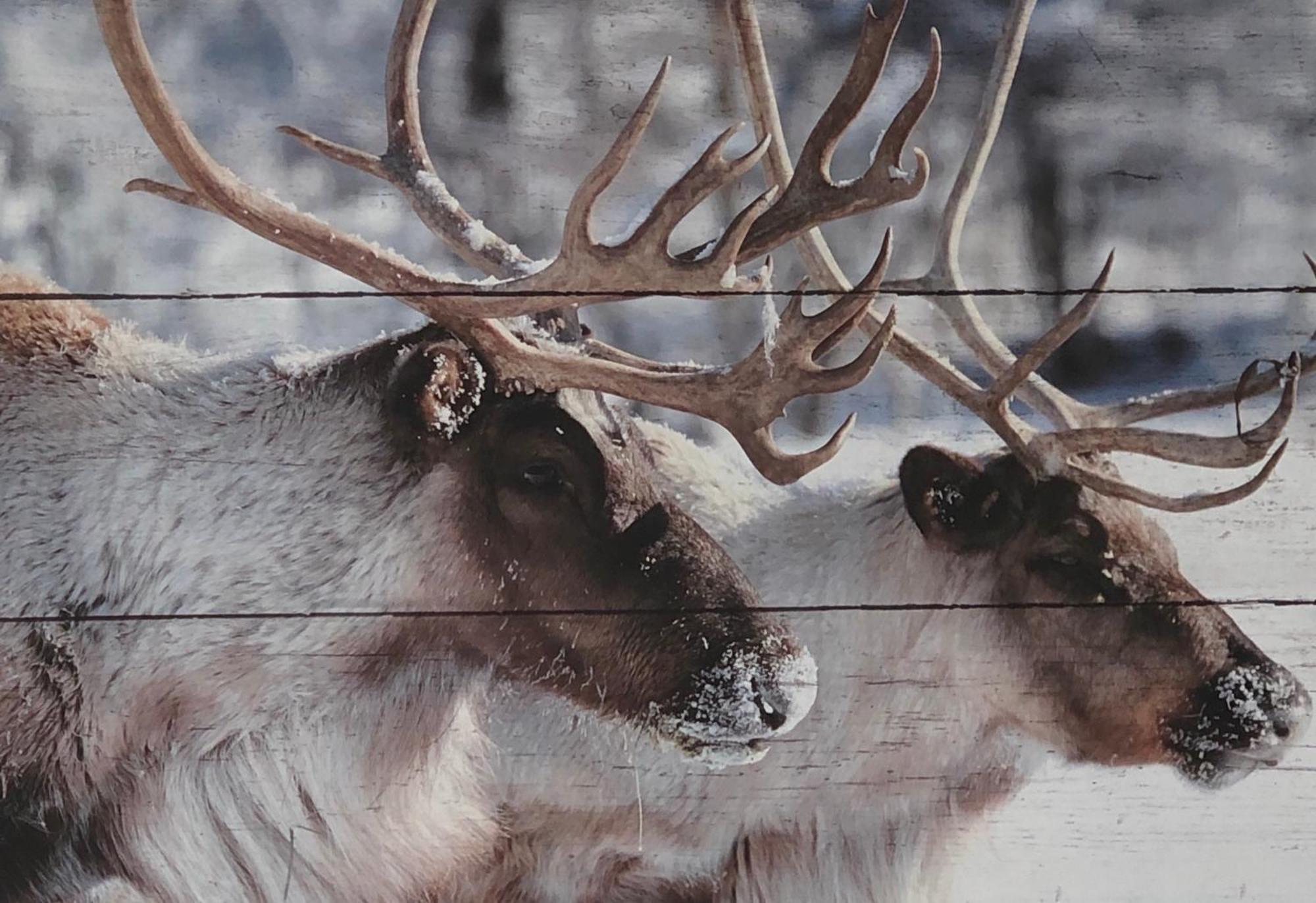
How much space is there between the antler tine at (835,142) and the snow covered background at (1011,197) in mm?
19

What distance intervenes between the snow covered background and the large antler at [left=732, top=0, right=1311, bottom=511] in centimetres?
1

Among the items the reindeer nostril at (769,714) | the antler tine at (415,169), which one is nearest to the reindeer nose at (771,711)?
the reindeer nostril at (769,714)

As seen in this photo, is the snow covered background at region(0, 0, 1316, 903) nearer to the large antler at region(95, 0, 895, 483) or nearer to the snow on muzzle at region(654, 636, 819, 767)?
the large antler at region(95, 0, 895, 483)

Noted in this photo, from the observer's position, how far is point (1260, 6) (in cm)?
122

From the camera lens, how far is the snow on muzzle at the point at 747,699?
1.17m

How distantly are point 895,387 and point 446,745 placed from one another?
1.50 feet

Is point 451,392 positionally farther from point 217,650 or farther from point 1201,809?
point 1201,809

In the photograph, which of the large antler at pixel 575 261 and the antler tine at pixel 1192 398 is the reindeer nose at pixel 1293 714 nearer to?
the antler tine at pixel 1192 398

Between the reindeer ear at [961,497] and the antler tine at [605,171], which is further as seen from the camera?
the reindeer ear at [961,497]

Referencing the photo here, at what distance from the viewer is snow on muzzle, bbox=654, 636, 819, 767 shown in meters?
1.17

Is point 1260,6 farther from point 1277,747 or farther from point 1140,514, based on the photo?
point 1277,747

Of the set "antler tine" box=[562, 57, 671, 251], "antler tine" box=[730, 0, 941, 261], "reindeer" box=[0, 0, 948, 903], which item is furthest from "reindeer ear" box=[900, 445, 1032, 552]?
"antler tine" box=[562, 57, 671, 251]

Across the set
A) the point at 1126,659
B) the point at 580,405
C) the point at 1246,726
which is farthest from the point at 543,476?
the point at 1246,726

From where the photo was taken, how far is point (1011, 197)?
1213mm
